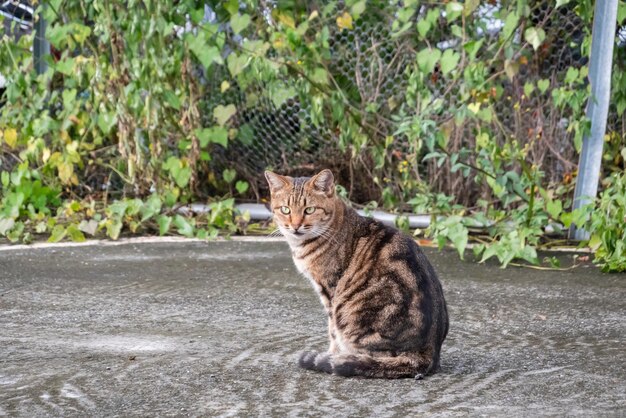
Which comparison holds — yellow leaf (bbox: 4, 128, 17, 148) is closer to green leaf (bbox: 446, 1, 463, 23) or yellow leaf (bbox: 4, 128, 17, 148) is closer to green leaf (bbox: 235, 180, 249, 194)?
green leaf (bbox: 235, 180, 249, 194)

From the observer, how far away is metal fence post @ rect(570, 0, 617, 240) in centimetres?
634

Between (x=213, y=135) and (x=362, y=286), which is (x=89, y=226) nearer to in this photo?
(x=213, y=135)

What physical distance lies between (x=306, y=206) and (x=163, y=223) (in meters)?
2.90

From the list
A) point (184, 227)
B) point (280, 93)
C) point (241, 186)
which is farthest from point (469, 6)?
point (184, 227)

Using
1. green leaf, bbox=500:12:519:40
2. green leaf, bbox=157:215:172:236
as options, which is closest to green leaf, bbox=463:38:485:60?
green leaf, bbox=500:12:519:40

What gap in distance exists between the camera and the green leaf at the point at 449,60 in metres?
6.38

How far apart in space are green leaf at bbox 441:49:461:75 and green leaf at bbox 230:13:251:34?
4.11ft

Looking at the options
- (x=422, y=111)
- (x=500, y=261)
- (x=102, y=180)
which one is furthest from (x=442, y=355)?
(x=102, y=180)

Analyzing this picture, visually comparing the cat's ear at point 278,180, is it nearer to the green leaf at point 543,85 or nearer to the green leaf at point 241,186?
the green leaf at point 543,85

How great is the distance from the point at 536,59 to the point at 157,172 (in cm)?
271

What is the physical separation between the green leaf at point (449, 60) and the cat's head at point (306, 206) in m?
2.41

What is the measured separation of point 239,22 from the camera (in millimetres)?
6594

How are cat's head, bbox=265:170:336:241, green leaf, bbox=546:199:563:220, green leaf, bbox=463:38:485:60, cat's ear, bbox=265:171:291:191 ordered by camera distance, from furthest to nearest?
green leaf, bbox=463:38:485:60, green leaf, bbox=546:199:563:220, cat's ear, bbox=265:171:291:191, cat's head, bbox=265:170:336:241

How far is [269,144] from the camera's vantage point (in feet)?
25.2
